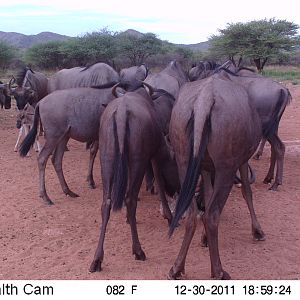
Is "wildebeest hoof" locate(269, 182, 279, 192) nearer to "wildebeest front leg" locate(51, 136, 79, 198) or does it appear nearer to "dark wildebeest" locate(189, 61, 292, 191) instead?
"dark wildebeest" locate(189, 61, 292, 191)

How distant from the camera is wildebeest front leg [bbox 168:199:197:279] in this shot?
4445mm

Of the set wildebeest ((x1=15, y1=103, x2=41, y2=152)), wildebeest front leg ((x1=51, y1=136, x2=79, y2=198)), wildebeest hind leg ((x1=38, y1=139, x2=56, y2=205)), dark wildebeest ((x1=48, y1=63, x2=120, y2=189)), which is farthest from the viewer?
wildebeest ((x1=15, y1=103, x2=41, y2=152))

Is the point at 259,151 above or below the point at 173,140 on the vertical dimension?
below

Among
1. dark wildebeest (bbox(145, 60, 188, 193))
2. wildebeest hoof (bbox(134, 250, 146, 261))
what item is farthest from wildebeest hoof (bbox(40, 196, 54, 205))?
dark wildebeest (bbox(145, 60, 188, 193))

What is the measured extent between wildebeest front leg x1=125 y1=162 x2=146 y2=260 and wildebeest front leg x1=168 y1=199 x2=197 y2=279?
1.83ft

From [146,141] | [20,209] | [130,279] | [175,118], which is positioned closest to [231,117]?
[175,118]

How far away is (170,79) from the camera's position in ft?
27.5

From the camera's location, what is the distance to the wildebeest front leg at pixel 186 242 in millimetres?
Answer: 4445

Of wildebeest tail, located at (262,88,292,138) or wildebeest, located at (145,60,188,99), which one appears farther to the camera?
wildebeest, located at (145,60,188,99)

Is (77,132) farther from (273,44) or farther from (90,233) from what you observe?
(273,44)

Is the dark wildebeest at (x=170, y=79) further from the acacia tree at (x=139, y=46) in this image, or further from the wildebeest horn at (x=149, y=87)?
the acacia tree at (x=139, y=46)

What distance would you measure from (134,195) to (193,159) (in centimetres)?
105

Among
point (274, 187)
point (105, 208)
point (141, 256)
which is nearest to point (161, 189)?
point (141, 256)

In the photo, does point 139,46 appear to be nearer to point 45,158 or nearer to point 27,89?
point 27,89
